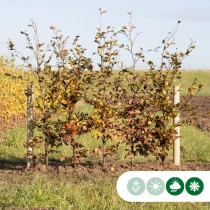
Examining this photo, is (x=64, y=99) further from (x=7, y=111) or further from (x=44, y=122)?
(x=7, y=111)

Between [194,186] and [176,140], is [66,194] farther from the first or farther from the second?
[176,140]

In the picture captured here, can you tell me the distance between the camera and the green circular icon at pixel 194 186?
5.79 m

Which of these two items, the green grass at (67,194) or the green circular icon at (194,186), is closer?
the green circular icon at (194,186)

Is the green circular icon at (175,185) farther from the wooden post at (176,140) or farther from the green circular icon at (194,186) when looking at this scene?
the wooden post at (176,140)

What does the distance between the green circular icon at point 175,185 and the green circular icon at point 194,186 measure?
7 cm

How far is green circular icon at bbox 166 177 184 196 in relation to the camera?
5.80m

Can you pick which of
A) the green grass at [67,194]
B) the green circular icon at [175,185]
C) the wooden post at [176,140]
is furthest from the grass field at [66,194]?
the wooden post at [176,140]

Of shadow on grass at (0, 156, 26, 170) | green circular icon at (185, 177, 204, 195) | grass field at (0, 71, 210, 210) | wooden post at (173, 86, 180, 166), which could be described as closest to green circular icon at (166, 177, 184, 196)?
green circular icon at (185, 177, 204, 195)

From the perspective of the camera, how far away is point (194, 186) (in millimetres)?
5863

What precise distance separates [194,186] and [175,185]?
0.76 feet

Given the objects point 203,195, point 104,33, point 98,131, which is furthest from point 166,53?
point 203,195

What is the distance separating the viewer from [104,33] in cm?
948

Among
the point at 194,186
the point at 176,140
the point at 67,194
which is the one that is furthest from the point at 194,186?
the point at 176,140

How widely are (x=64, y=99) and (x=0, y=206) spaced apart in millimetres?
3605
